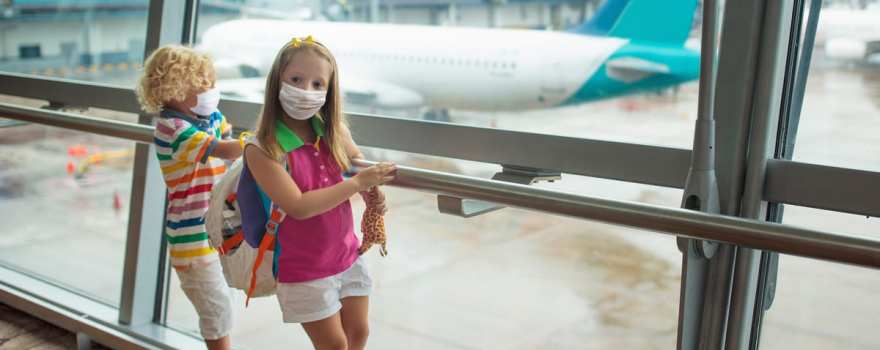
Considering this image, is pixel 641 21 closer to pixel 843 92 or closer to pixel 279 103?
pixel 843 92

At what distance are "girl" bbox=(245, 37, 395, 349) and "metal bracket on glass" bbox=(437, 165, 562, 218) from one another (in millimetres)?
133

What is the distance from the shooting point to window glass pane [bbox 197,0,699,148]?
2.28m

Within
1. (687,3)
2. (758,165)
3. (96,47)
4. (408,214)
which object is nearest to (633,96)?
(687,3)

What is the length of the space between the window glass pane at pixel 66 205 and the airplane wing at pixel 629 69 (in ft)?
5.49

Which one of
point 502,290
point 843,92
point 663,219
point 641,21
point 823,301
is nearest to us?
point 663,219

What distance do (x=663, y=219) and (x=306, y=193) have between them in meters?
0.65

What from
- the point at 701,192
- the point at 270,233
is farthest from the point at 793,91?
the point at 270,233

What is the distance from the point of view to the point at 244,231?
5.18 ft

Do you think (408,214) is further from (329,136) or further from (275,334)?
(329,136)

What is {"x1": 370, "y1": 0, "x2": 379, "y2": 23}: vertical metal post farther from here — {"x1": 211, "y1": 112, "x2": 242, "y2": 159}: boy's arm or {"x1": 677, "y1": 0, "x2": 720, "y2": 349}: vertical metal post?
{"x1": 677, "y1": 0, "x2": 720, "y2": 349}: vertical metal post

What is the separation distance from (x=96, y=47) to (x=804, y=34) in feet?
10.3

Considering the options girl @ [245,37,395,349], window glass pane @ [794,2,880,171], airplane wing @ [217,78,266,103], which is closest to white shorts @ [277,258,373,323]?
girl @ [245,37,395,349]

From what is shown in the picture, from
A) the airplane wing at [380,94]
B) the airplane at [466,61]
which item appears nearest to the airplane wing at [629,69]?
the airplane at [466,61]

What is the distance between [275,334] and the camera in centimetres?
279
